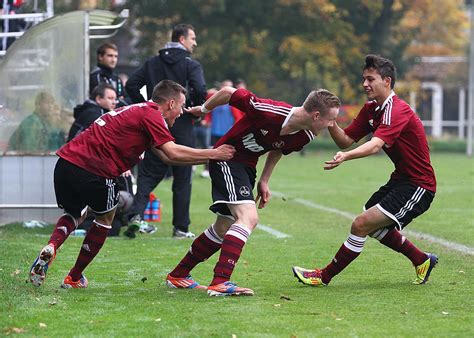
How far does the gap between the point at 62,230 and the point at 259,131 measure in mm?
1742

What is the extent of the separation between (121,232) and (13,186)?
1.45 meters

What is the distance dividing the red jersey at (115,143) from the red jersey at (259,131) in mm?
563

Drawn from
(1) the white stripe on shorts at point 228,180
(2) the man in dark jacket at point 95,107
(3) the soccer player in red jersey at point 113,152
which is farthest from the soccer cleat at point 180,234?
(1) the white stripe on shorts at point 228,180

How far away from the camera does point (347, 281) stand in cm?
893

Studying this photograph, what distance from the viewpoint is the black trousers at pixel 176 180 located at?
40.3ft

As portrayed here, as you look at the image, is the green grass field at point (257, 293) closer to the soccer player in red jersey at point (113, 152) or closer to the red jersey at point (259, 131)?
the soccer player in red jersey at point (113, 152)

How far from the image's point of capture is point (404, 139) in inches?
337

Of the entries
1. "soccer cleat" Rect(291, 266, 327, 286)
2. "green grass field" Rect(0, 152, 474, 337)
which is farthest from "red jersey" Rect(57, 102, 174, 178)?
"soccer cleat" Rect(291, 266, 327, 286)

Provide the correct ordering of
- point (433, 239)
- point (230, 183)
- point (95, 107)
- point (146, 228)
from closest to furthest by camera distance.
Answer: point (230, 183) → point (433, 239) → point (95, 107) → point (146, 228)

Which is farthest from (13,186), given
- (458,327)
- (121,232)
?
(458,327)

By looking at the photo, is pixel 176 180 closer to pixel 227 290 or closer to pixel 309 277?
pixel 309 277

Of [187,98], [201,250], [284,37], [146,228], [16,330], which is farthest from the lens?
[284,37]

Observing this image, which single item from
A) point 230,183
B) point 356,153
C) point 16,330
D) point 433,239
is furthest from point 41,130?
point 16,330

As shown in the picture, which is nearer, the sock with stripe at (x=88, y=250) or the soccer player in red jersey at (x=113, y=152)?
the soccer player in red jersey at (x=113, y=152)
